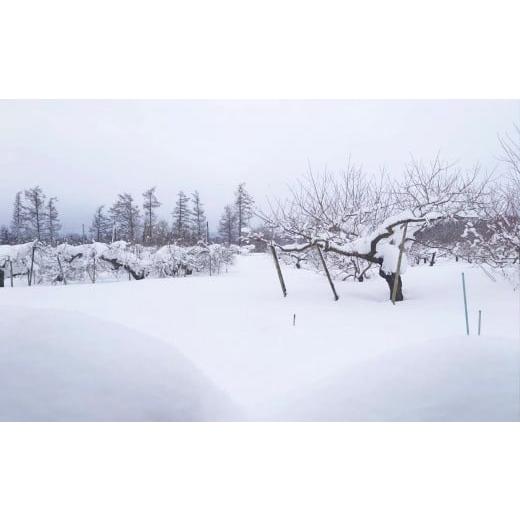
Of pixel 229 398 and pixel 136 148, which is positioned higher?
pixel 136 148

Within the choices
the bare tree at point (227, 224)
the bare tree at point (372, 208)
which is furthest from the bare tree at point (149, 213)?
the bare tree at point (372, 208)

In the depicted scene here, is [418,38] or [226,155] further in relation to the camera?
[226,155]

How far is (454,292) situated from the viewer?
1.83m

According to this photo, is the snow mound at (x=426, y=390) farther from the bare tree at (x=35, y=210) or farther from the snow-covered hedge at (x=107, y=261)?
the bare tree at (x=35, y=210)

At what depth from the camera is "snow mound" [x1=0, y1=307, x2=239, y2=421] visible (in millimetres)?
1441

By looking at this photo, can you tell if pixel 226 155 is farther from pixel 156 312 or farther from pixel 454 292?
pixel 454 292

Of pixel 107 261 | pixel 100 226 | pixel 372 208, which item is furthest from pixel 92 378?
A: pixel 372 208

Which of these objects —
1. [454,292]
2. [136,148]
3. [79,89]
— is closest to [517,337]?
[454,292]

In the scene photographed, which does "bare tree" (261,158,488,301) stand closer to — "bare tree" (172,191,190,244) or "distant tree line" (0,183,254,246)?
"distant tree line" (0,183,254,246)

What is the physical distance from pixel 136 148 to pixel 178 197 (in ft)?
1.27

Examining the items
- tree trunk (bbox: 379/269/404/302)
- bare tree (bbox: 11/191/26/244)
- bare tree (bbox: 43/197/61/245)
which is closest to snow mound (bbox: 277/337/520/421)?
tree trunk (bbox: 379/269/404/302)
